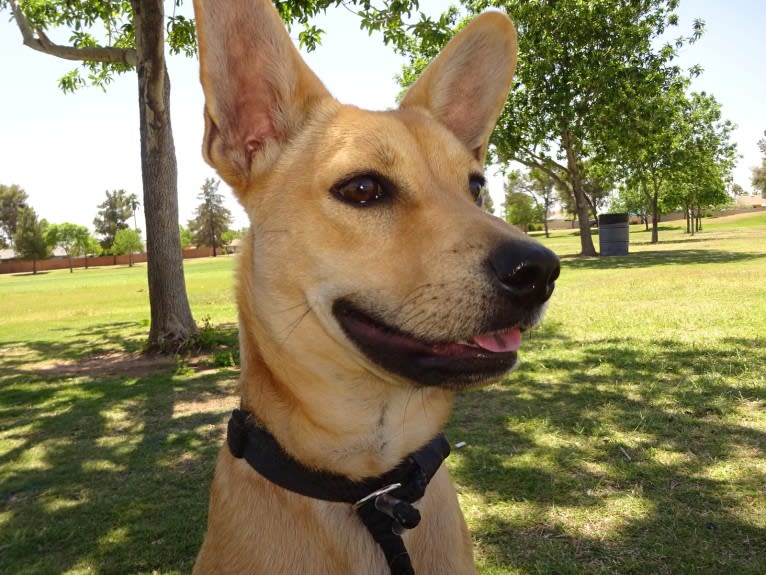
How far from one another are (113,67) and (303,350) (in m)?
14.3

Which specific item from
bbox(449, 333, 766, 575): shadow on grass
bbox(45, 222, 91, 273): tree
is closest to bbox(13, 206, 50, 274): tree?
bbox(45, 222, 91, 273): tree

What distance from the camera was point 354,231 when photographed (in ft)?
7.14

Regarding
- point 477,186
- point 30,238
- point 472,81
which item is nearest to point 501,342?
point 477,186

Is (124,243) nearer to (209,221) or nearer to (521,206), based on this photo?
(209,221)

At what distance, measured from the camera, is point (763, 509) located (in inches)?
141

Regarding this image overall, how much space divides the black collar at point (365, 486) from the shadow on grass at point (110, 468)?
1.79 m

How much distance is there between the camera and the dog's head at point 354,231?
1920 millimetres

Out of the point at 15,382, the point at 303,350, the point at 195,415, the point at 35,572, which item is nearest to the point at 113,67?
the point at 15,382

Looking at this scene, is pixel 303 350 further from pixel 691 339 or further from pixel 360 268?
pixel 691 339

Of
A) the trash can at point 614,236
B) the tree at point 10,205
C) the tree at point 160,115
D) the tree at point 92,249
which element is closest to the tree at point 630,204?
the trash can at point 614,236

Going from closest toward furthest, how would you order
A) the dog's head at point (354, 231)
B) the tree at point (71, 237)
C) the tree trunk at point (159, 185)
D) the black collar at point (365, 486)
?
the dog's head at point (354, 231), the black collar at point (365, 486), the tree trunk at point (159, 185), the tree at point (71, 237)

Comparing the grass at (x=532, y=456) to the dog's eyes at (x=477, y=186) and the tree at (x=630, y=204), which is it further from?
the tree at (x=630, y=204)

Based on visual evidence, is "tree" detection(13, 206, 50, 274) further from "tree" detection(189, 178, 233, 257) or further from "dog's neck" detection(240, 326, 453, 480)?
"dog's neck" detection(240, 326, 453, 480)

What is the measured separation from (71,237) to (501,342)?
12713 centimetres
